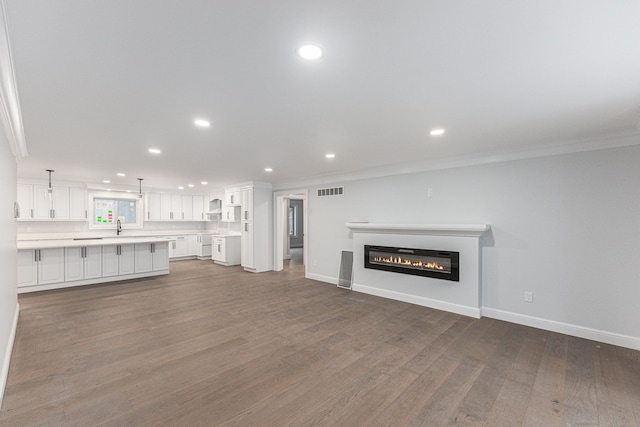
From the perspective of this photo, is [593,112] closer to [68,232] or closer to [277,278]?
[277,278]

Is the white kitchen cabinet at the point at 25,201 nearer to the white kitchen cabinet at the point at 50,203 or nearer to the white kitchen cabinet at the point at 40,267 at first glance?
the white kitchen cabinet at the point at 50,203

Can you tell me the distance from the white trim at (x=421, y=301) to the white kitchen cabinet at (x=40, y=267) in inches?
228

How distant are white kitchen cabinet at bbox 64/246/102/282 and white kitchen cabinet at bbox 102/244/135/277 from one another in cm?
9

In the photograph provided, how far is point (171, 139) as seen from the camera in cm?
355

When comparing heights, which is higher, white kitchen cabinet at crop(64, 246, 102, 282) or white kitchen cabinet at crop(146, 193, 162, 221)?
white kitchen cabinet at crop(146, 193, 162, 221)

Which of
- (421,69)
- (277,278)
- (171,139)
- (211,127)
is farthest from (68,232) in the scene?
(421,69)

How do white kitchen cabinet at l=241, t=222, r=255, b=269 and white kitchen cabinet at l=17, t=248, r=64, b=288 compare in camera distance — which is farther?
white kitchen cabinet at l=241, t=222, r=255, b=269

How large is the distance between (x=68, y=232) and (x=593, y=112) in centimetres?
1073

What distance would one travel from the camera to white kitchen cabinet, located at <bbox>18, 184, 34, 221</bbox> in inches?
271

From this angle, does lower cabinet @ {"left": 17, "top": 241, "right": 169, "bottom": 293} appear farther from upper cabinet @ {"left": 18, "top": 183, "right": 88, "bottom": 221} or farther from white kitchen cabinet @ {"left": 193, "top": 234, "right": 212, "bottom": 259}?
white kitchen cabinet @ {"left": 193, "top": 234, "right": 212, "bottom": 259}

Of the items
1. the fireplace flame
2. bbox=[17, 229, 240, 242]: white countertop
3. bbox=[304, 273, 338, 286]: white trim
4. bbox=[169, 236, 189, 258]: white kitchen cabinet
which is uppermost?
bbox=[17, 229, 240, 242]: white countertop

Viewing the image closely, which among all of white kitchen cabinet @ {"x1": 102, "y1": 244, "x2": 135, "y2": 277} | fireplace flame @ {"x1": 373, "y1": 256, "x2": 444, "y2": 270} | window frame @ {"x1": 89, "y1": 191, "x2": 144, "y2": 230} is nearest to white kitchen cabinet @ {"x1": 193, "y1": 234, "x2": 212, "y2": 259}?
window frame @ {"x1": 89, "y1": 191, "x2": 144, "y2": 230}

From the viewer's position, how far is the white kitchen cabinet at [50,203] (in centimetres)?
710

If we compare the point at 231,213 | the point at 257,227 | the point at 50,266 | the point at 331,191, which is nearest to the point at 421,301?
the point at 331,191
